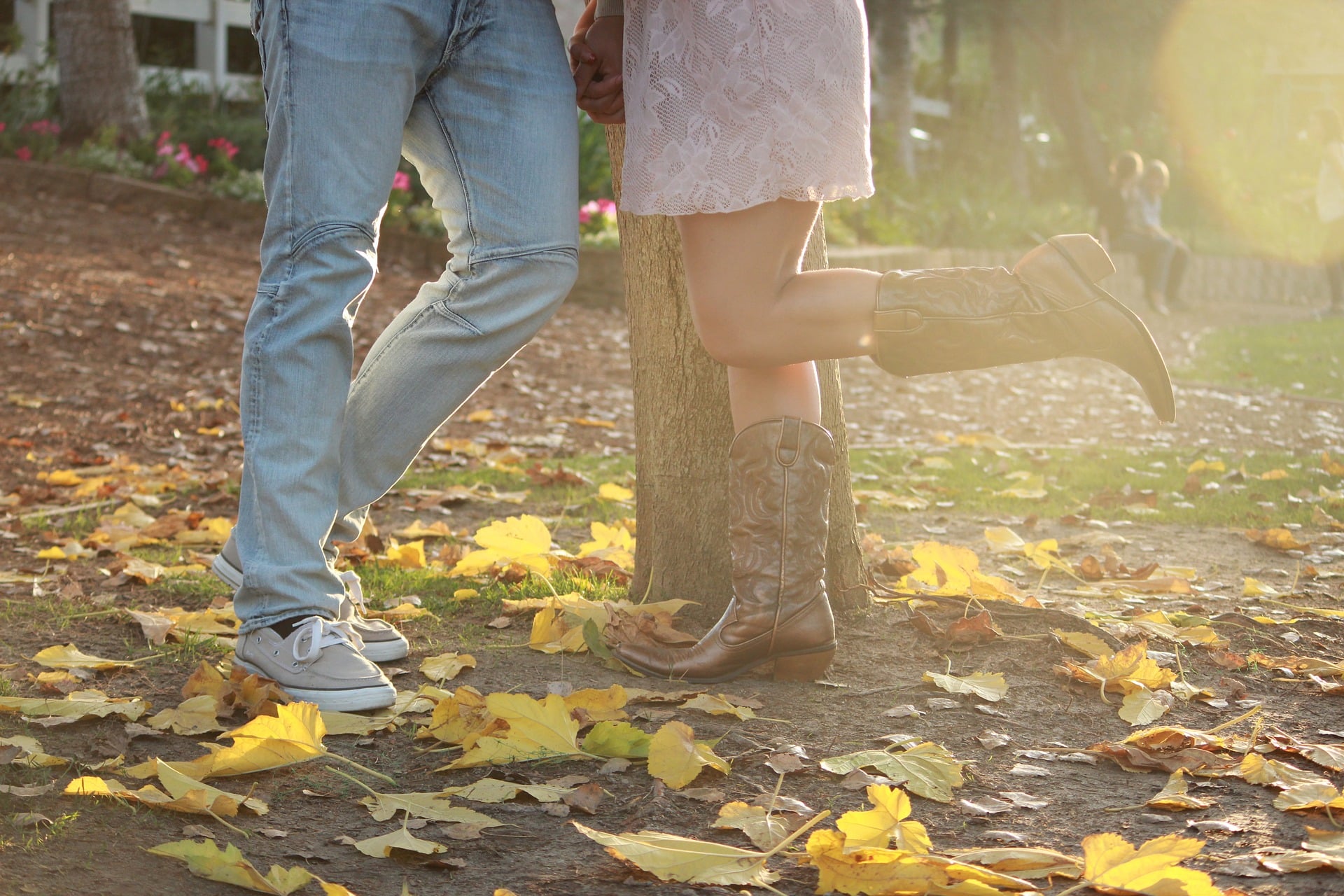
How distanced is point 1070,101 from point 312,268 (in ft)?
73.0

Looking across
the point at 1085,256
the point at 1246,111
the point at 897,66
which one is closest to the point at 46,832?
the point at 1085,256

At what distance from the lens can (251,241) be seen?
33.6 feet

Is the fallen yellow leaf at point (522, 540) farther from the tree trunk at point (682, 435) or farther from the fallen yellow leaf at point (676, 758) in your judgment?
the fallen yellow leaf at point (676, 758)

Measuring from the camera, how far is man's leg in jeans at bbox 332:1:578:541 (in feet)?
7.10

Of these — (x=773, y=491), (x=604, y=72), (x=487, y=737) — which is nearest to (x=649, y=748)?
(x=487, y=737)

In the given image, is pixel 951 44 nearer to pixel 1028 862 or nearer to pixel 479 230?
pixel 479 230

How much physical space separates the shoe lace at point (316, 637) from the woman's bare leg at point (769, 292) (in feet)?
2.75

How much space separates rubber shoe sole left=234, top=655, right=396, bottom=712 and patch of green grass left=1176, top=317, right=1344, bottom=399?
677 centimetres

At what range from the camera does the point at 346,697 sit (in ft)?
6.83

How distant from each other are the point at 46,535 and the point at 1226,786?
312 cm

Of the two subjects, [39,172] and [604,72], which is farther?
[39,172]

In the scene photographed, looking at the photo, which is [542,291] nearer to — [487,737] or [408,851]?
[487,737]

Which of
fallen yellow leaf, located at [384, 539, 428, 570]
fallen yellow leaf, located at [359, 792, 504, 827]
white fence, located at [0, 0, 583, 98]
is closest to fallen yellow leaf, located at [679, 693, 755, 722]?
fallen yellow leaf, located at [359, 792, 504, 827]

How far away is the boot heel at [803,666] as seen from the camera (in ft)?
7.43
